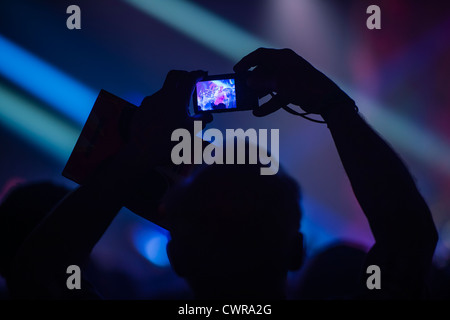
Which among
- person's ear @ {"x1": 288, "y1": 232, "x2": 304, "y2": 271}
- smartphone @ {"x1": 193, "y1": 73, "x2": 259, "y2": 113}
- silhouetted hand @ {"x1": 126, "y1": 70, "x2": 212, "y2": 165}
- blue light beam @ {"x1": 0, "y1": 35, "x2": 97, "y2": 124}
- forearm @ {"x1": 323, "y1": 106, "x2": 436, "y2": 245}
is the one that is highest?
blue light beam @ {"x1": 0, "y1": 35, "x2": 97, "y2": 124}

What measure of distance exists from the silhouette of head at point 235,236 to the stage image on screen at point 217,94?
59cm

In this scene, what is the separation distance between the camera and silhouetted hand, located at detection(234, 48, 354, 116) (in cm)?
68

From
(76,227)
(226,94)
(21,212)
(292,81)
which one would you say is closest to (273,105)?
(292,81)

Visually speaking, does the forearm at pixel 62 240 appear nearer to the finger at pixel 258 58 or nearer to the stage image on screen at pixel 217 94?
the finger at pixel 258 58

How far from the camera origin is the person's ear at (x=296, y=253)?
21.8 inches

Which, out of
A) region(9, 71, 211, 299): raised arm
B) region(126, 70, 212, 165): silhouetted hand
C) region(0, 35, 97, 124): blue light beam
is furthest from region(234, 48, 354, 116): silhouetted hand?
region(0, 35, 97, 124): blue light beam

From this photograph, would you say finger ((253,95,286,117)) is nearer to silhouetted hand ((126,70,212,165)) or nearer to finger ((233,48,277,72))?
finger ((233,48,277,72))

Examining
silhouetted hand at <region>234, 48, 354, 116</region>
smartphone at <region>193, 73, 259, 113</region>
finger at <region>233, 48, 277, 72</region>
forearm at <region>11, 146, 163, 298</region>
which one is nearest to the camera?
forearm at <region>11, 146, 163, 298</region>

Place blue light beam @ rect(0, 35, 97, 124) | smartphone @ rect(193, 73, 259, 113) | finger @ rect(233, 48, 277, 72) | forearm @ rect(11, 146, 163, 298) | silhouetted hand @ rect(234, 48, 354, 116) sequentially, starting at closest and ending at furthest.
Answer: forearm @ rect(11, 146, 163, 298) < silhouetted hand @ rect(234, 48, 354, 116) < finger @ rect(233, 48, 277, 72) < smartphone @ rect(193, 73, 259, 113) < blue light beam @ rect(0, 35, 97, 124)

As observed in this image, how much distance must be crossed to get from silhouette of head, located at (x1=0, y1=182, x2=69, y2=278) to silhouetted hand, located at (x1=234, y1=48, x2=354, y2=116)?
0.61 metres

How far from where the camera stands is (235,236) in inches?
20.7

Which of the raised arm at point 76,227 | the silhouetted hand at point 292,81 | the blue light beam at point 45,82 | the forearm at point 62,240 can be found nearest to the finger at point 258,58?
the silhouetted hand at point 292,81

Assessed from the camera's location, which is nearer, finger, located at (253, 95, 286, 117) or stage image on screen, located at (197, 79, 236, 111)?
finger, located at (253, 95, 286, 117)

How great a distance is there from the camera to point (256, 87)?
89 centimetres
